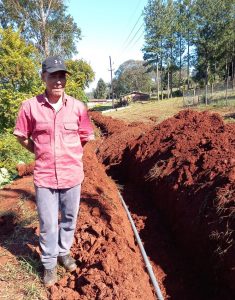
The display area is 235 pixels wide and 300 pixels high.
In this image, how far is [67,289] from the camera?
154 inches

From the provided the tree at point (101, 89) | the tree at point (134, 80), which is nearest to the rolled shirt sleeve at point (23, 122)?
the tree at point (134, 80)

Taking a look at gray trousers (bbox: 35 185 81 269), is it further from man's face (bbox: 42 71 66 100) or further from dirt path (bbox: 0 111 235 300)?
man's face (bbox: 42 71 66 100)

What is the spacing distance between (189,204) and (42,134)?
287 centimetres

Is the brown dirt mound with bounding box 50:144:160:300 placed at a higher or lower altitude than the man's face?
lower

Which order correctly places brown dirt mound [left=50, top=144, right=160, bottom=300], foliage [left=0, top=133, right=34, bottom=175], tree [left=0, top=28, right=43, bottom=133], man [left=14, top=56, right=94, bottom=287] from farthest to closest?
tree [left=0, top=28, right=43, bottom=133]
foliage [left=0, top=133, right=34, bottom=175]
brown dirt mound [left=50, top=144, right=160, bottom=300]
man [left=14, top=56, right=94, bottom=287]

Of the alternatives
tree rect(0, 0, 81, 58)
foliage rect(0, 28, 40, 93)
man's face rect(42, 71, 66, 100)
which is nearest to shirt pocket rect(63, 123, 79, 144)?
man's face rect(42, 71, 66, 100)

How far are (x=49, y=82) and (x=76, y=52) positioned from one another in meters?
35.0

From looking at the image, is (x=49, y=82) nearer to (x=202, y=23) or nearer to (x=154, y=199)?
(x=154, y=199)

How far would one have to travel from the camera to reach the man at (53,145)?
356 centimetres

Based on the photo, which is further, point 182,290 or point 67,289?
point 182,290

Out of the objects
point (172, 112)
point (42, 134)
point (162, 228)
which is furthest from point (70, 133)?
point (172, 112)

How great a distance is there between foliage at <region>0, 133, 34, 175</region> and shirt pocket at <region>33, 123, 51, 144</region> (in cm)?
673

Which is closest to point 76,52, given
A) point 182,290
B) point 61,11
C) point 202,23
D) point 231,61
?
point 61,11

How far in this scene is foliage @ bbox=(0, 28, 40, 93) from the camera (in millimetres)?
14086
